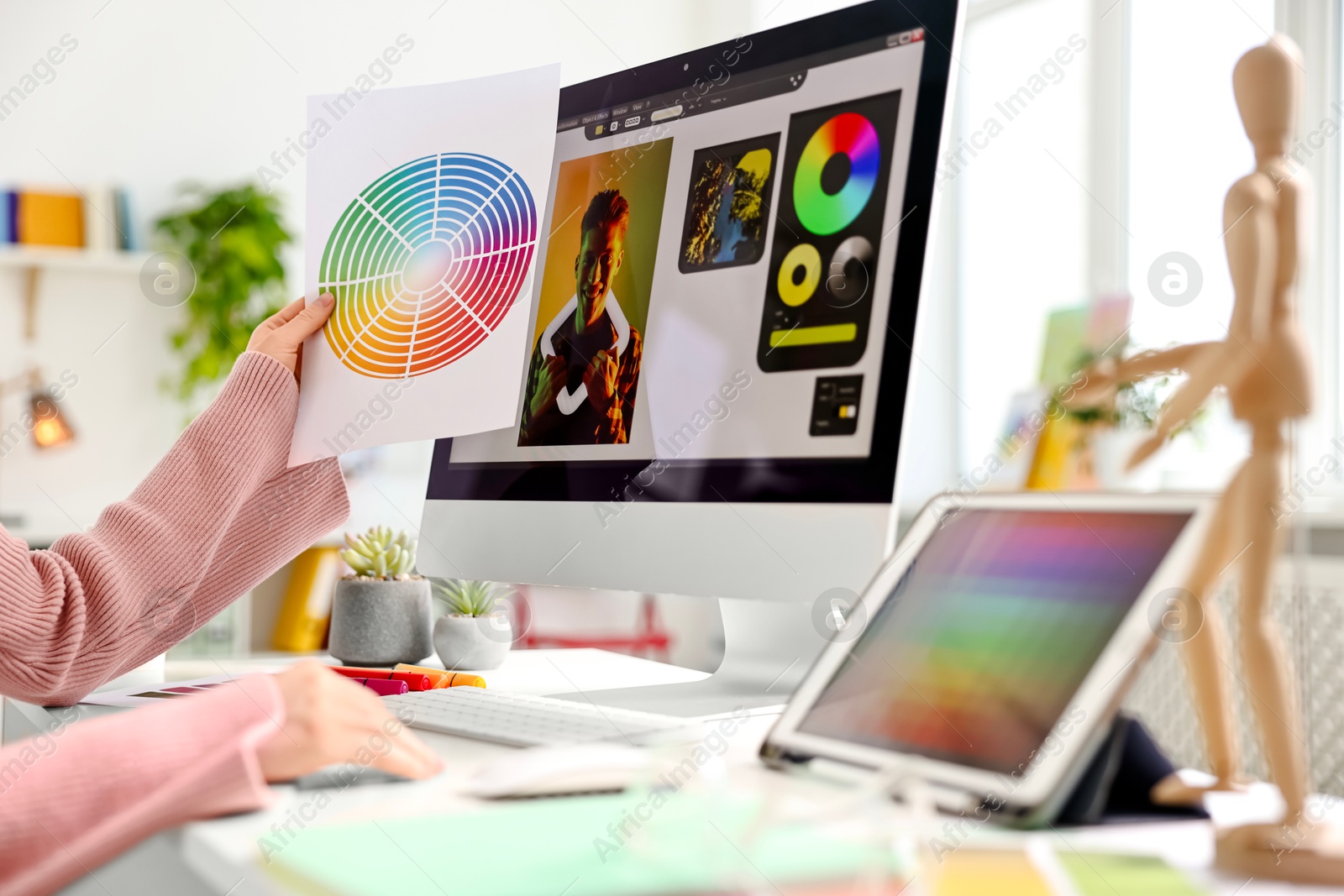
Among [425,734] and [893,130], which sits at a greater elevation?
[893,130]

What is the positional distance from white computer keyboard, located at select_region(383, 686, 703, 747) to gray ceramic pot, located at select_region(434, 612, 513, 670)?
9.8 inches

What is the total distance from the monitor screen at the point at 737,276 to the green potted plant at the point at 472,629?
145 mm

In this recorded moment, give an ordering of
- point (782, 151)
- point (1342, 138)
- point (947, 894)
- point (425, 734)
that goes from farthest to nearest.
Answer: point (1342, 138) < point (782, 151) < point (425, 734) < point (947, 894)

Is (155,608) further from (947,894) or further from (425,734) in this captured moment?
(947,894)

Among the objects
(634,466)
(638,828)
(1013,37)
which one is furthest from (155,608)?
(1013,37)

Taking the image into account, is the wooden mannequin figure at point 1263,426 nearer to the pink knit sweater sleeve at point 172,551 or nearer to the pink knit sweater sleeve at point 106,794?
the pink knit sweater sleeve at point 106,794

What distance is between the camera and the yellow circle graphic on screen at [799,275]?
31.9 inches

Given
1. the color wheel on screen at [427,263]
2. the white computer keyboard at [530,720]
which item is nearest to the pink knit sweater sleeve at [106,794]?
the white computer keyboard at [530,720]

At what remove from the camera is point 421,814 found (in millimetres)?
522

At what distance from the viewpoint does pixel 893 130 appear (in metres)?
0.79

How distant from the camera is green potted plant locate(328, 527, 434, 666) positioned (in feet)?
3.73

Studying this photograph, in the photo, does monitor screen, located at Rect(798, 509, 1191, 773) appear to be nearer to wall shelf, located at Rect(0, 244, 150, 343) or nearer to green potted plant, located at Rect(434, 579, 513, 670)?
green potted plant, located at Rect(434, 579, 513, 670)

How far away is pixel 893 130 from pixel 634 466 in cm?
32

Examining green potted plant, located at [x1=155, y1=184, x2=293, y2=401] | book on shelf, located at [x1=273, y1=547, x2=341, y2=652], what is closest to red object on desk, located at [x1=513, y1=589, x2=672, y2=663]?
book on shelf, located at [x1=273, y1=547, x2=341, y2=652]
